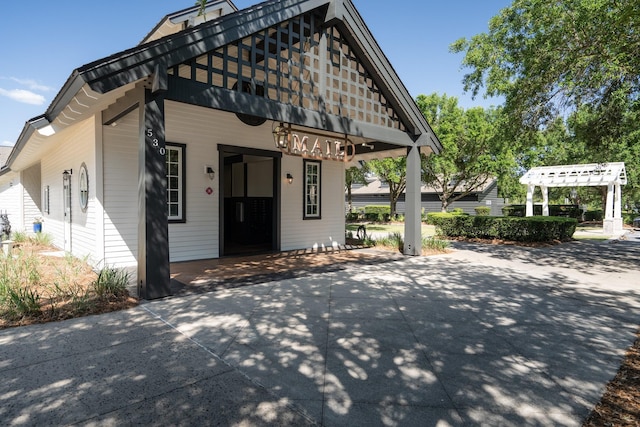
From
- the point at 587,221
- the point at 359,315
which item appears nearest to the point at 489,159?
the point at 587,221

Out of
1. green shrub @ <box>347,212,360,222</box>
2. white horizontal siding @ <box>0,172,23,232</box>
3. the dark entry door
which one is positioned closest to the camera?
the dark entry door

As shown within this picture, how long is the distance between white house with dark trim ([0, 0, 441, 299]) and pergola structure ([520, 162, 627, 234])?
14.2 meters

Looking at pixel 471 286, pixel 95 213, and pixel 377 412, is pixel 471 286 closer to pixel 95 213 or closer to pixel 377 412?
pixel 377 412

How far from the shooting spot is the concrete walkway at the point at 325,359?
2.60 meters

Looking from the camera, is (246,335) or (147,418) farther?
(246,335)

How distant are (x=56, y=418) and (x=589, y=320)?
594cm

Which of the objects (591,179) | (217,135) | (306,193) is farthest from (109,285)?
(591,179)

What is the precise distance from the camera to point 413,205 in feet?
32.6

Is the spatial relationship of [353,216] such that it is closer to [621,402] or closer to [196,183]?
[196,183]

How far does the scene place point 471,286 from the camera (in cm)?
662

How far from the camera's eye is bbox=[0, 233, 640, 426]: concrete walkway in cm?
260

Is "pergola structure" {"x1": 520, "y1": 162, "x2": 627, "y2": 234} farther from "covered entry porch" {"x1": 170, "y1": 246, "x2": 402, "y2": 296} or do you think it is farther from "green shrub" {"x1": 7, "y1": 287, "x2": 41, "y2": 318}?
"green shrub" {"x1": 7, "y1": 287, "x2": 41, "y2": 318}

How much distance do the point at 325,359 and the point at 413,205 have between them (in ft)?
23.5

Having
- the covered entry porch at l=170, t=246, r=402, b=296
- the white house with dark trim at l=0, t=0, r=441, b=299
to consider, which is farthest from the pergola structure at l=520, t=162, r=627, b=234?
the covered entry porch at l=170, t=246, r=402, b=296
